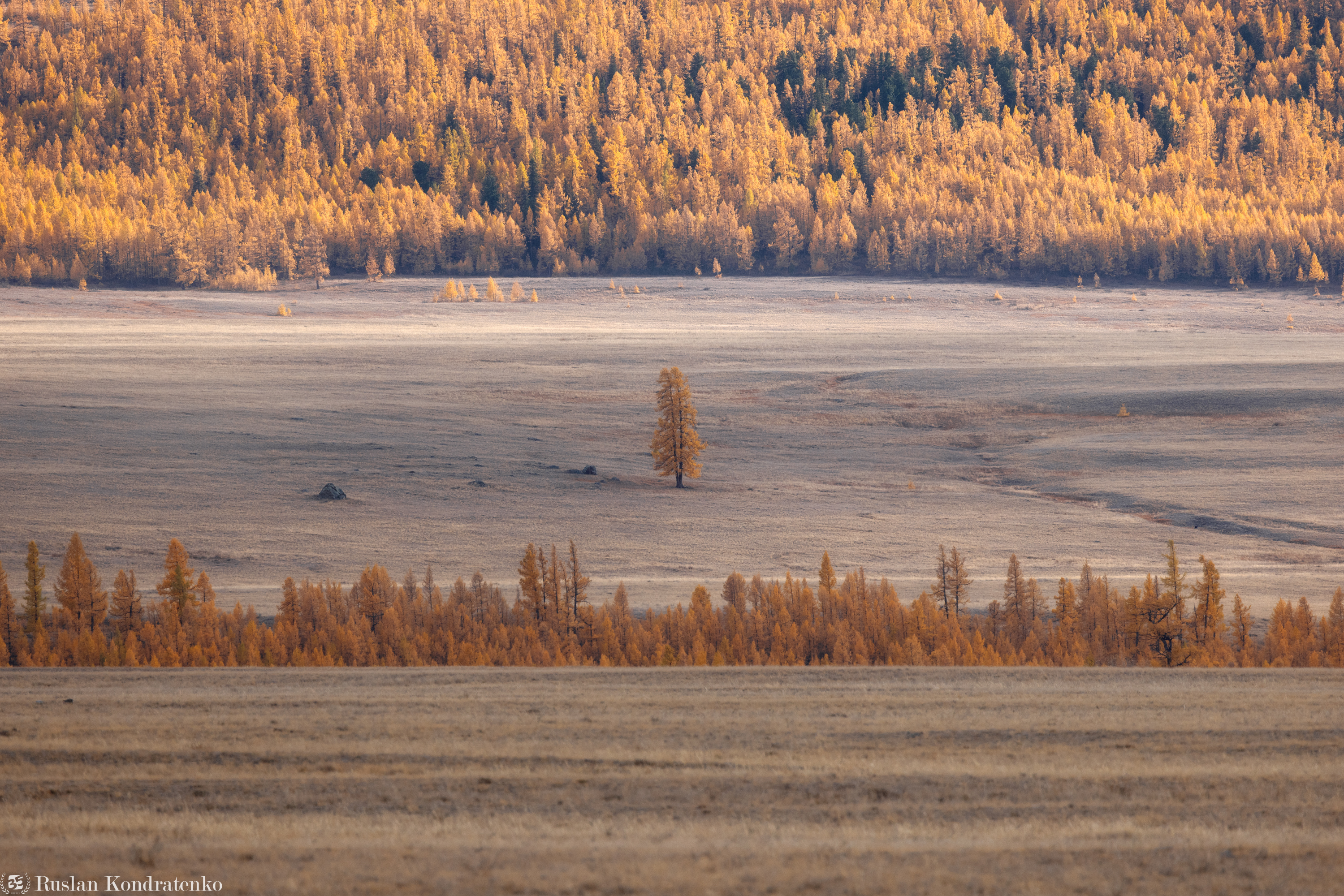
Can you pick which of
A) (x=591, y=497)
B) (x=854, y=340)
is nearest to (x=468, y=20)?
(x=854, y=340)

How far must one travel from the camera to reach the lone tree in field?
40844 mm

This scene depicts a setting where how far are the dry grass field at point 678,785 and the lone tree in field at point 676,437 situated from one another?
26455mm

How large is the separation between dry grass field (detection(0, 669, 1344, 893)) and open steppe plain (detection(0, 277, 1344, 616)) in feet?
40.9

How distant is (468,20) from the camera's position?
646 ft

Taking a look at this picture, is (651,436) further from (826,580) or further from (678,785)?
(678,785)

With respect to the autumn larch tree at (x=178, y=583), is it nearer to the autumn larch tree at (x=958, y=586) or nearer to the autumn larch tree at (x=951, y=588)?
the autumn larch tree at (x=951, y=588)

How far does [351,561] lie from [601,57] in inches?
6527

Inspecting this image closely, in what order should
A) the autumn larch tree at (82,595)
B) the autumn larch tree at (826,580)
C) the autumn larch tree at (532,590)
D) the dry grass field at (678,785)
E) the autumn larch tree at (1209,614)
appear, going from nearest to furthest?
the dry grass field at (678,785)
the autumn larch tree at (1209,614)
the autumn larch tree at (82,595)
the autumn larch tree at (532,590)
the autumn larch tree at (826,580)

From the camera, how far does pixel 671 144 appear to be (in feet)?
536

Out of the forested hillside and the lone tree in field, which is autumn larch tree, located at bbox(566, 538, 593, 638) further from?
the forested hillside

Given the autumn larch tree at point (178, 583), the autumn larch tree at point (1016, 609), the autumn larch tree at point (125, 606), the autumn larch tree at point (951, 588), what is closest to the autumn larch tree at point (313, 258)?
the autumn larch tree at point (178, 583)

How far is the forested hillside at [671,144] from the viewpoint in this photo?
420 feet

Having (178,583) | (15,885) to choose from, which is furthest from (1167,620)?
(15,885)

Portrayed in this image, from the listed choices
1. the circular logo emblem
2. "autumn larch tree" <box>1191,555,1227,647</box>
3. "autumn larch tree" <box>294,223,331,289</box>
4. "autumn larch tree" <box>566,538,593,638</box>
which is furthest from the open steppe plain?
"autumn larch tree" <box>294,223,331,289</box>
